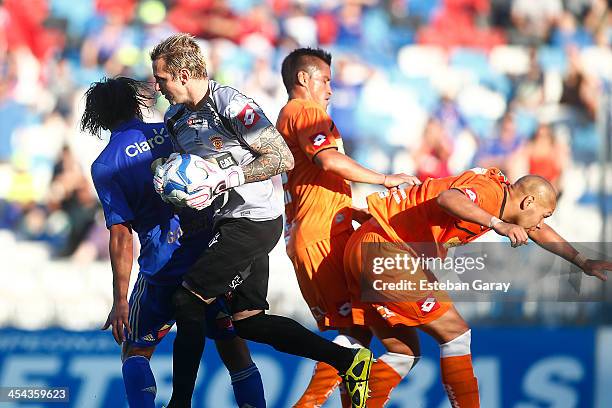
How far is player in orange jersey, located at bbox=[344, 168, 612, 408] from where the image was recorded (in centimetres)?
439

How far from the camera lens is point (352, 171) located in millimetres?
4590

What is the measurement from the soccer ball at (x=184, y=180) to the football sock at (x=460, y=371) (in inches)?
54.4

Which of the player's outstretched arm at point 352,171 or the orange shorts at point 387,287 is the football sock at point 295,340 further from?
the player's outstretched arm at point 352,171

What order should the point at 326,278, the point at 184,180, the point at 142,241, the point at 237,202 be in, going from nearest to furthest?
the point at 184,180, the point at 237,202, the point at 142,241, the point at 326,278

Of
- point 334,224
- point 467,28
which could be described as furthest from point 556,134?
point 334,224

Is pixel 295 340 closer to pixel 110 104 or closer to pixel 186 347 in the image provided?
pixel 186 347

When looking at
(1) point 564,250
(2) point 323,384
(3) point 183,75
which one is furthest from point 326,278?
(3) point 183,75

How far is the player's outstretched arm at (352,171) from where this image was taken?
14.7 ft

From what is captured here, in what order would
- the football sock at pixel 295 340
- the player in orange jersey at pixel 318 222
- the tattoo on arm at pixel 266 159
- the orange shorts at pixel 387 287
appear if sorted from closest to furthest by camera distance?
the tattoo on arm at pixel 266 159
the football sock at pixel 295 340
the orange shorts at pixel 387 287
the player in orange jersey at pixel 318 222

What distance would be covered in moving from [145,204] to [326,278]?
3.24ft

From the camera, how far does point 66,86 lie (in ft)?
29.8

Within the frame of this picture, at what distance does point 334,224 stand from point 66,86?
16.5 ft

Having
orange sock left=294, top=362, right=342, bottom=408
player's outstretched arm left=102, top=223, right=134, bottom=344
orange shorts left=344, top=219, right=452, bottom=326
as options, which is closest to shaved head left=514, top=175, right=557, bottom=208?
orange shorts left=344, top=219, right=452, bottom=326

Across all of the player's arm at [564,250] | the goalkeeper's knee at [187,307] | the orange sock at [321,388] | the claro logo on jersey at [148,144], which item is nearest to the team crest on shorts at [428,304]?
the player's arm at [564,250]
